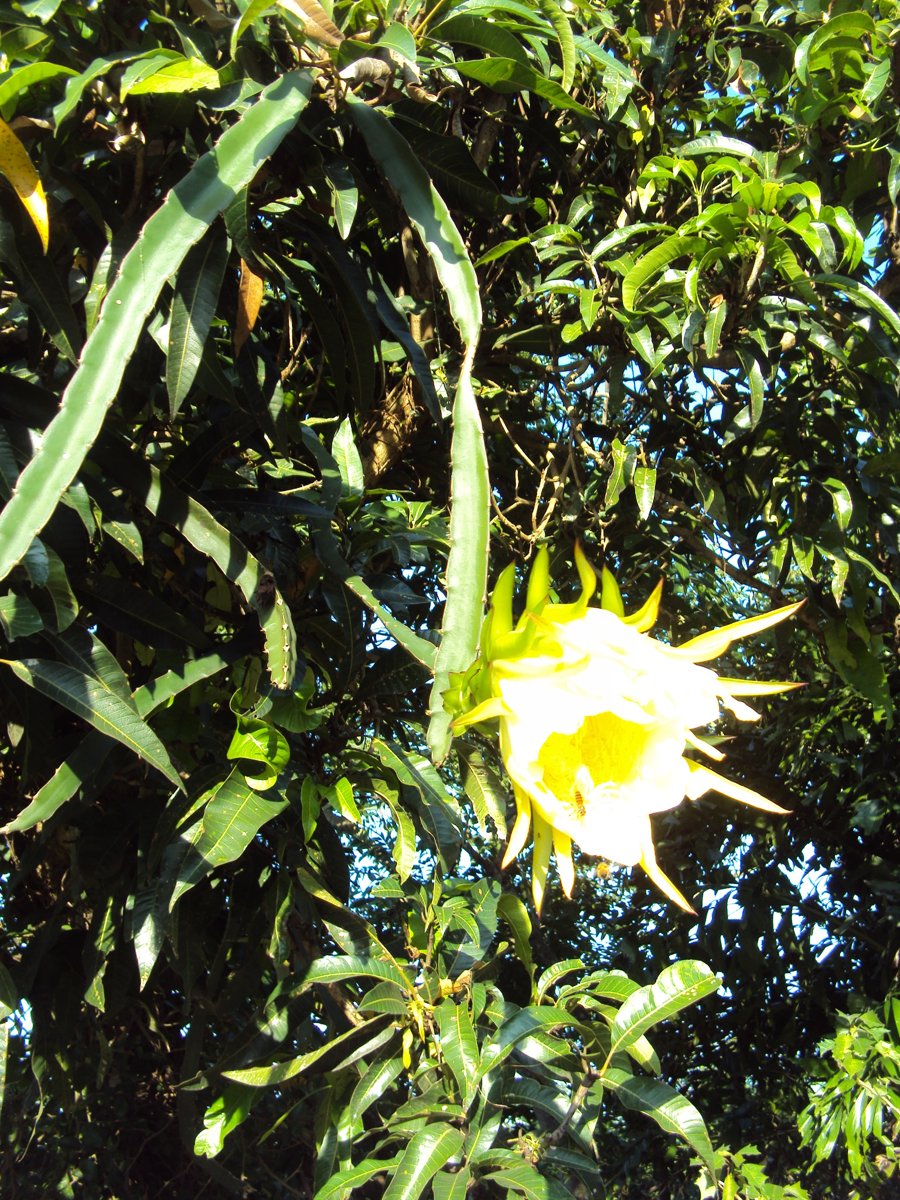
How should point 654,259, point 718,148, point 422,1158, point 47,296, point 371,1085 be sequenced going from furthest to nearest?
point 718,148, point 654,259, point 371,1085, point 422,1158, point 47,296

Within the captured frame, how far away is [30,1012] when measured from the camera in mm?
1607

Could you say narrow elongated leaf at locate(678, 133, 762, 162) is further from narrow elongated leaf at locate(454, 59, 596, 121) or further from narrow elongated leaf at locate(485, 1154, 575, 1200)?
narrow elongated leaf at locate(485, 1154, 575, 1200)

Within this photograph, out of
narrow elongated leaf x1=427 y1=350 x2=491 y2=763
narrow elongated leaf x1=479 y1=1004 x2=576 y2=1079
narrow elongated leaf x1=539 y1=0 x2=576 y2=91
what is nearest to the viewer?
narrow elongated leaf x1=427 y1=350 x2=491 y2=763

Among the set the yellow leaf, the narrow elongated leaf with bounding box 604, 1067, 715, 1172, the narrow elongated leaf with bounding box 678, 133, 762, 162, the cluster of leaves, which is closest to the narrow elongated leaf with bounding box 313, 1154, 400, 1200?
the cluster of leaves

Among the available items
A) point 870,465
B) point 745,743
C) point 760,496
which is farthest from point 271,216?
point 745,743

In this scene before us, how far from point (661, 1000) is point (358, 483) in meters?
0.80

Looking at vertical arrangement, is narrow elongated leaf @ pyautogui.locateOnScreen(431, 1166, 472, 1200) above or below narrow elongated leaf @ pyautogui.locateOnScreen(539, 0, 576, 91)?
below

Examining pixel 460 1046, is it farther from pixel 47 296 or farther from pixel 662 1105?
pixel 47 296

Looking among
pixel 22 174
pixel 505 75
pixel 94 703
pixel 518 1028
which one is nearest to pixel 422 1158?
pixel 518 1028

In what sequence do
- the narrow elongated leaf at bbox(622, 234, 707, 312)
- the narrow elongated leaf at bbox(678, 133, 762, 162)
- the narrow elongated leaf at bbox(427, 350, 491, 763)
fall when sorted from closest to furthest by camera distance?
the narrow elongated leaf at bbox(427, 350, 491, 763) → the narrow elongated leaf at bbox(622, 234, 707, 312) → the narrow elongated leaf at bbox(678, 133, 762, 162)

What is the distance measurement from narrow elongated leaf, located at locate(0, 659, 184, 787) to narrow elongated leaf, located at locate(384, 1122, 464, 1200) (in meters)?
0.57

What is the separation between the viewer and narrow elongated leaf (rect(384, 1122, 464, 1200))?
1.21 metres

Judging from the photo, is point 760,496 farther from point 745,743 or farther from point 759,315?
point 745,743

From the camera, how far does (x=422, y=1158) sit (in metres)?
1.24
